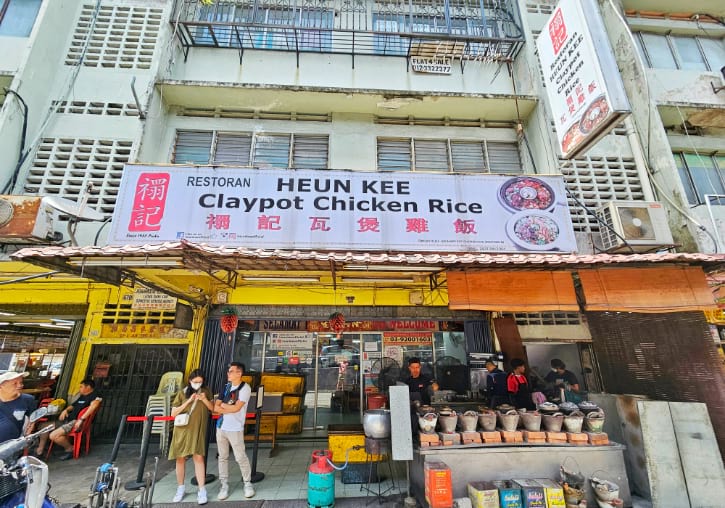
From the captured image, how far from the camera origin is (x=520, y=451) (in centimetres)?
510

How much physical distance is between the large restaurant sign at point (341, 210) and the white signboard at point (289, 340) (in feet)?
10.5

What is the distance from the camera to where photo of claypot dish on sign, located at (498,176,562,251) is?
23.4 ft

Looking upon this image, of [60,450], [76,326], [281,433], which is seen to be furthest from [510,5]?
[60,450]

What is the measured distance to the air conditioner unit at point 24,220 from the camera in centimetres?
657

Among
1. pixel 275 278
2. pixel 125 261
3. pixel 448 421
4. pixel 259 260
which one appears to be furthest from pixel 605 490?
pixel 125 261

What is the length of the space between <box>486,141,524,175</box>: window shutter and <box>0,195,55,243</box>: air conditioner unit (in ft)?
34.6

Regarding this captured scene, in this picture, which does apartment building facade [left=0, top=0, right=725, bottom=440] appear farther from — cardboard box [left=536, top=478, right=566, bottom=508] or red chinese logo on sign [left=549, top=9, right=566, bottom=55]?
cardboard box [left=536, top=478, right=566, bottom=508]

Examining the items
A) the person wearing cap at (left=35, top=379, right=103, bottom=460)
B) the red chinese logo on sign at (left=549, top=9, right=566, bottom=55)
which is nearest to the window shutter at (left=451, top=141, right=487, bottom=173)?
the red chinese logo on sign at (left=549, top=9, right=566, bottom=55)

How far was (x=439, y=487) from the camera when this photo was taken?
4574 mm

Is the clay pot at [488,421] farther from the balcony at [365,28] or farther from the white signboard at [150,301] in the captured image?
the balcony at [365,28]

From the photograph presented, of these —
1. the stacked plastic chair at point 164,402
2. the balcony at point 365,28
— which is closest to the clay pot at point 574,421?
the stacked plastic chair at point 164,402

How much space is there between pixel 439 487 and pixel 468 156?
7905 millimetres

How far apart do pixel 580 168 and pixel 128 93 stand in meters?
11.9

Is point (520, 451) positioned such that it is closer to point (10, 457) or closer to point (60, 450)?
point (10, 457)
